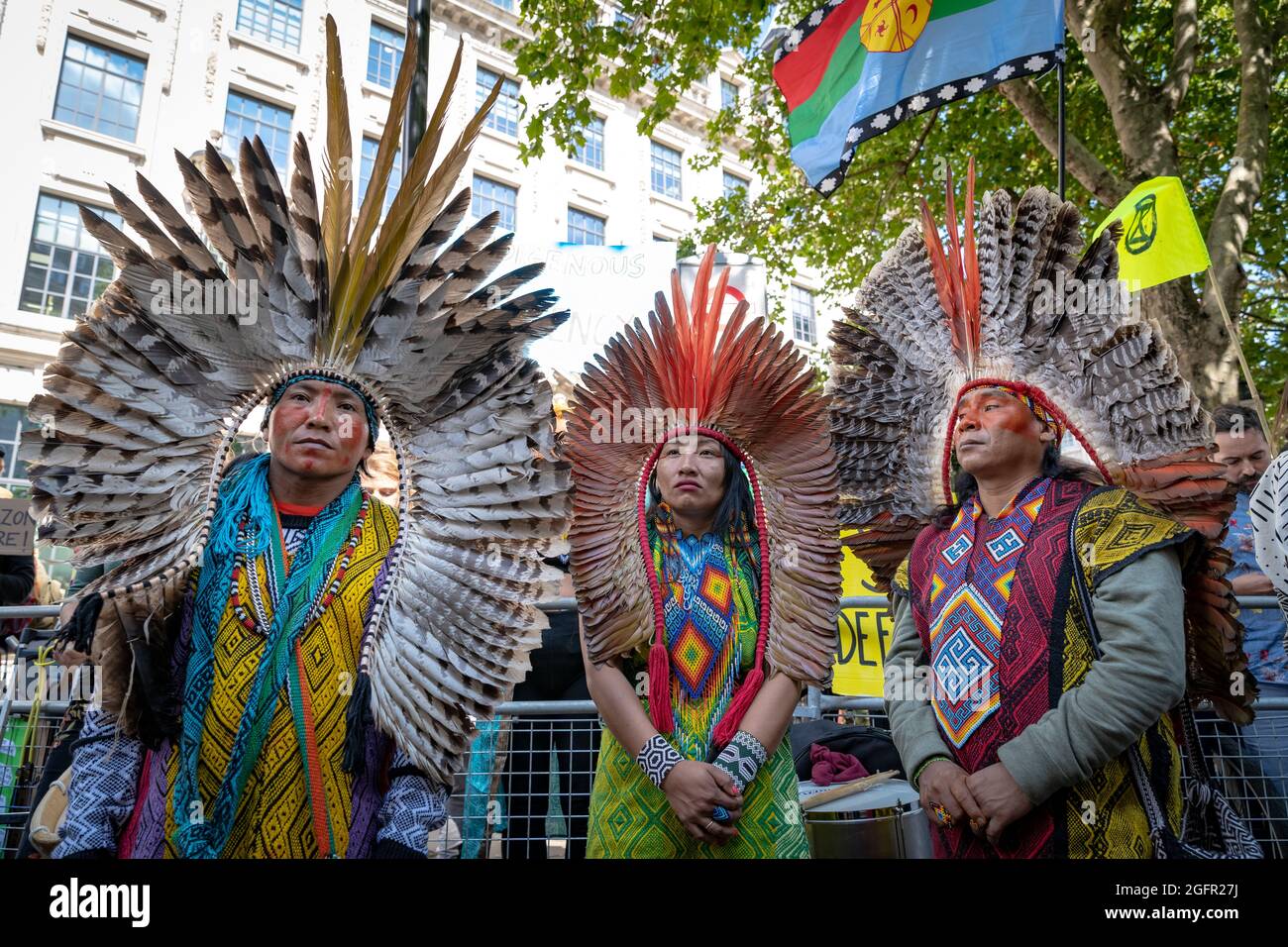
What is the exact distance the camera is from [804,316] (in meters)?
23.7

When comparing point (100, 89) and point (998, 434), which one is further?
point (100, 89)

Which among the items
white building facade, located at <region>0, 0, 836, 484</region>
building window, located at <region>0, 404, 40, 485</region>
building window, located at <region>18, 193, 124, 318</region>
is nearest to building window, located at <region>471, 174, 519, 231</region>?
white building facade, located at <region>0, 0, 836, 484</region>

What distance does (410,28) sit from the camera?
2.51 metres

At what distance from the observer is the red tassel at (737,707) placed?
209 cm

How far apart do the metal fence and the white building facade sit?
8374mm

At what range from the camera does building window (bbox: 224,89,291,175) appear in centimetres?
1452

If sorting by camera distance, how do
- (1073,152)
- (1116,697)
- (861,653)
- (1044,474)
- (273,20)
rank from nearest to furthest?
(1116,697) < (1044,474) < (861,653) < (1073,152) < (273,20)

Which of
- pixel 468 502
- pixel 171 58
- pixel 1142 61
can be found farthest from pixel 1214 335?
pixel 171 58

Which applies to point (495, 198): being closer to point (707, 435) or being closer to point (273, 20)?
point (273, 20)

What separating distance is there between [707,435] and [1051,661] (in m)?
1.07

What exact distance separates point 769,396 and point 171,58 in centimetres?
1592
